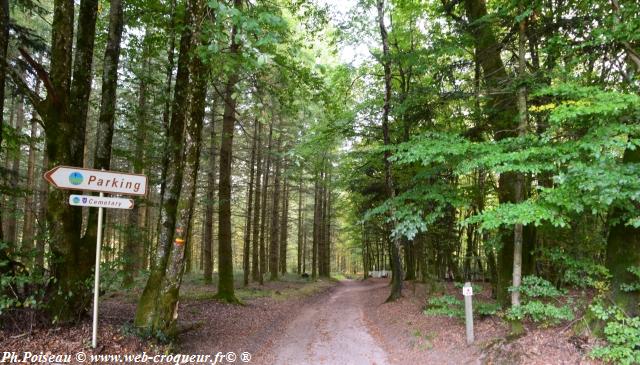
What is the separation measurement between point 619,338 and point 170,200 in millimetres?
7712

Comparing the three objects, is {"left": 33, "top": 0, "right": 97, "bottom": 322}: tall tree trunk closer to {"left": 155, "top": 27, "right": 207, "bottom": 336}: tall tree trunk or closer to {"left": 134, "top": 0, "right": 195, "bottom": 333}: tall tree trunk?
{"left": 134, "top": 0, "right": 195, "bottom": 333}: tall tree trunk

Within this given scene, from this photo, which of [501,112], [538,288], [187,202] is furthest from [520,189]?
[187,202]

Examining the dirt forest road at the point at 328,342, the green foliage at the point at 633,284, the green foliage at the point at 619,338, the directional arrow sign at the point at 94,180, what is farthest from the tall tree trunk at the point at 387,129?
the directional arrow sign at the point at 94,180

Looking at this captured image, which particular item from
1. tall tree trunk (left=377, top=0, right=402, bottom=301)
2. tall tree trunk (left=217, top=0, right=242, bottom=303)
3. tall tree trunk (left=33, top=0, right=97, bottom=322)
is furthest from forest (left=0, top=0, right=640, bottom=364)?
tall tree trunk (left=377, top=0, right=402, bottom=301)

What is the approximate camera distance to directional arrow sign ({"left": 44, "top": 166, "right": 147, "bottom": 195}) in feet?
16.4

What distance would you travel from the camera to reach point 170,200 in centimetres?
719

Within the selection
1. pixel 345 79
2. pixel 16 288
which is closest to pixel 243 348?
pixel 16 288

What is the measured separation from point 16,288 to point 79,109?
11.0 feet

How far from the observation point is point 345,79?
14.7 meters

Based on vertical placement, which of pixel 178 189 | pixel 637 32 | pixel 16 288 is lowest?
pixel 16 288

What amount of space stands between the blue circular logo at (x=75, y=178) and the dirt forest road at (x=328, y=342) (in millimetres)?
4808

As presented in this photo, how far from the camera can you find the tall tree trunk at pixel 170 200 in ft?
21.8

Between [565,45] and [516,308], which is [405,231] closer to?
[516,308]

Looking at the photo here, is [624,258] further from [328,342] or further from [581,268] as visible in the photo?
[328,342]
